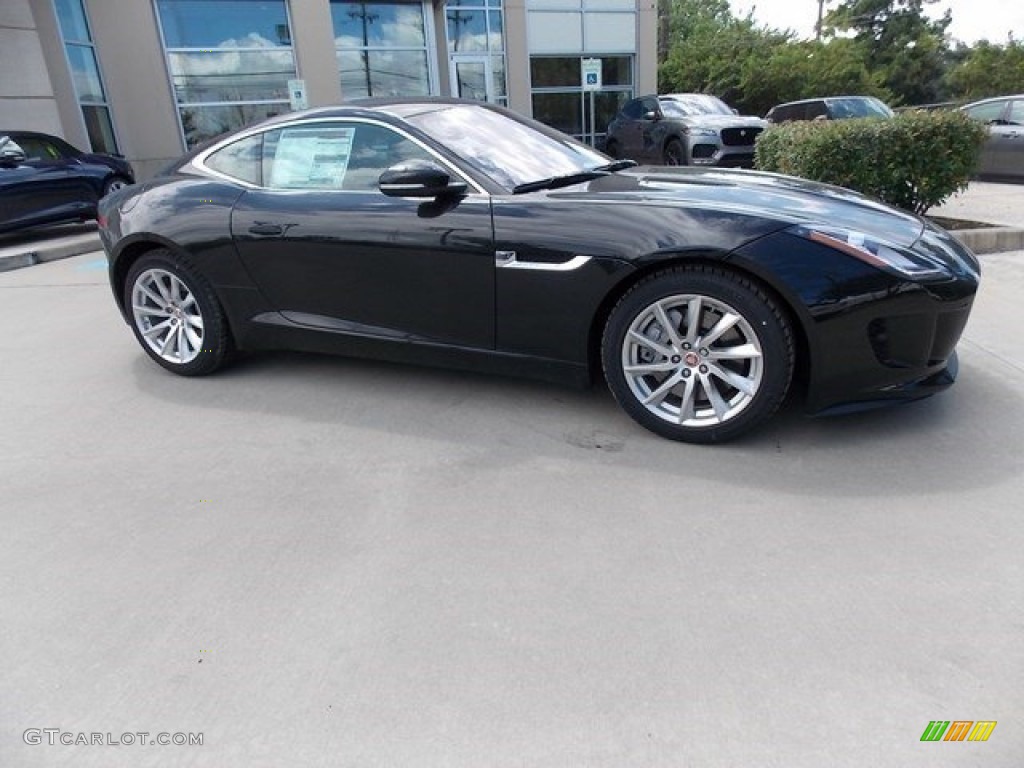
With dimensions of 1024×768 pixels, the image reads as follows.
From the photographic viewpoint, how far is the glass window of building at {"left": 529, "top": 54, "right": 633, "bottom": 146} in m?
19.2

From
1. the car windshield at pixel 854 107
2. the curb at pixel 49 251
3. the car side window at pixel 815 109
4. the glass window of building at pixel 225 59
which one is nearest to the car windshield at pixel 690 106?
the car side window at pixel 815 109

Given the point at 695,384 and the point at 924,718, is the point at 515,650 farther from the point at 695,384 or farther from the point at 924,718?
the point at 695,384

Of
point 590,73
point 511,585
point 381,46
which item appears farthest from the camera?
point 381,46

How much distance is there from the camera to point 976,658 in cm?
198

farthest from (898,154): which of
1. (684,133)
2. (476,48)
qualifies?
(476,48)

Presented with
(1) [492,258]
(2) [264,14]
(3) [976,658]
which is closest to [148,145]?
(2) [264,14]

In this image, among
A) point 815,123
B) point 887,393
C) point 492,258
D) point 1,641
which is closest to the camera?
point 1,641

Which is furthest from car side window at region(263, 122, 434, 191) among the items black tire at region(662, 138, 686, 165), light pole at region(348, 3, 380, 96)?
light pole at region(348, 3, 380, 96)

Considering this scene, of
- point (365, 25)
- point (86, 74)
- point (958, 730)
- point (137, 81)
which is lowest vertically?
point (958, 730)

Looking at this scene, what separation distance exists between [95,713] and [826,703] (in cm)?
189

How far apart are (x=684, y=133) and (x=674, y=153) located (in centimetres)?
50

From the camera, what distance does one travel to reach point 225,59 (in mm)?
15773

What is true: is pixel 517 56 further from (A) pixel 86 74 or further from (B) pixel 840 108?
(A) pixel 86 74

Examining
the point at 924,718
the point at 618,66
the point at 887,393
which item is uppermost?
the point at 618,66
